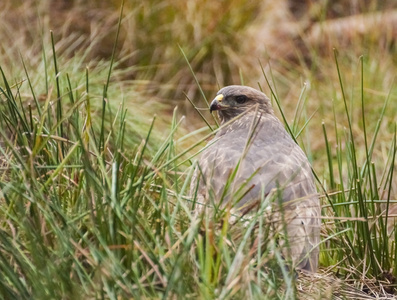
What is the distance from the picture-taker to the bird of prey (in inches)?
127

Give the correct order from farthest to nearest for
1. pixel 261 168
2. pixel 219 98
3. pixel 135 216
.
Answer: pixel 219 98 < pixel 261 168 < pixel 135 216

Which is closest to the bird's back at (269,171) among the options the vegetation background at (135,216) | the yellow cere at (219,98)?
the vegetation background at (135,216)

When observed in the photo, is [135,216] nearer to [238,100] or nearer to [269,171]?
[269,171]

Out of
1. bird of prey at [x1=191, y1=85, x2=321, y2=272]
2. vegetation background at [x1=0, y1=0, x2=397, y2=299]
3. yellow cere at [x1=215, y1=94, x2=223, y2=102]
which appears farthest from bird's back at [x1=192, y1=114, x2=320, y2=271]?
yellow cere at [x1=215, y1=94, x2=223, y2=102]

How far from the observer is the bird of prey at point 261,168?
3217 millimetres

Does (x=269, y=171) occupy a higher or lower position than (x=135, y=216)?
lower

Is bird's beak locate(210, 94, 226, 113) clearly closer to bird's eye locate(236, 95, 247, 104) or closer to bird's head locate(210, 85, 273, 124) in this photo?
bird's head locate(210, 85, 273, 124)

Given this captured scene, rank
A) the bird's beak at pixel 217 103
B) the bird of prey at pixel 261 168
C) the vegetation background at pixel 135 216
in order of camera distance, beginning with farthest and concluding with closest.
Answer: the bird's beak at pixel 217 103 < the bird of prey at pixel 261 168 < the vegetation background at pixel 135 216

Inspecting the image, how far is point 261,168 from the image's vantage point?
11.9ft

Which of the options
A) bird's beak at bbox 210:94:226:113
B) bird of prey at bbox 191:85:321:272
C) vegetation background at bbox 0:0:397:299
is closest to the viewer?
vegetation background at bbox 0:0:397:299

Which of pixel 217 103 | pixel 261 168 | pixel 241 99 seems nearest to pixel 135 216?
pixel 261 168

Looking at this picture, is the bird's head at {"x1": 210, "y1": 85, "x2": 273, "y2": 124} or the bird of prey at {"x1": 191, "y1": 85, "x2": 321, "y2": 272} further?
the bird's head at {"x1": 210, "y1": 85, "x2": 273, "y2": 124}

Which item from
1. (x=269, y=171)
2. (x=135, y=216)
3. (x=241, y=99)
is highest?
(x=135, y=216)

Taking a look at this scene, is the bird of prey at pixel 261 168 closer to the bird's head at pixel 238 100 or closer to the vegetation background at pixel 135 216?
the bird's head at pixel 238 100
